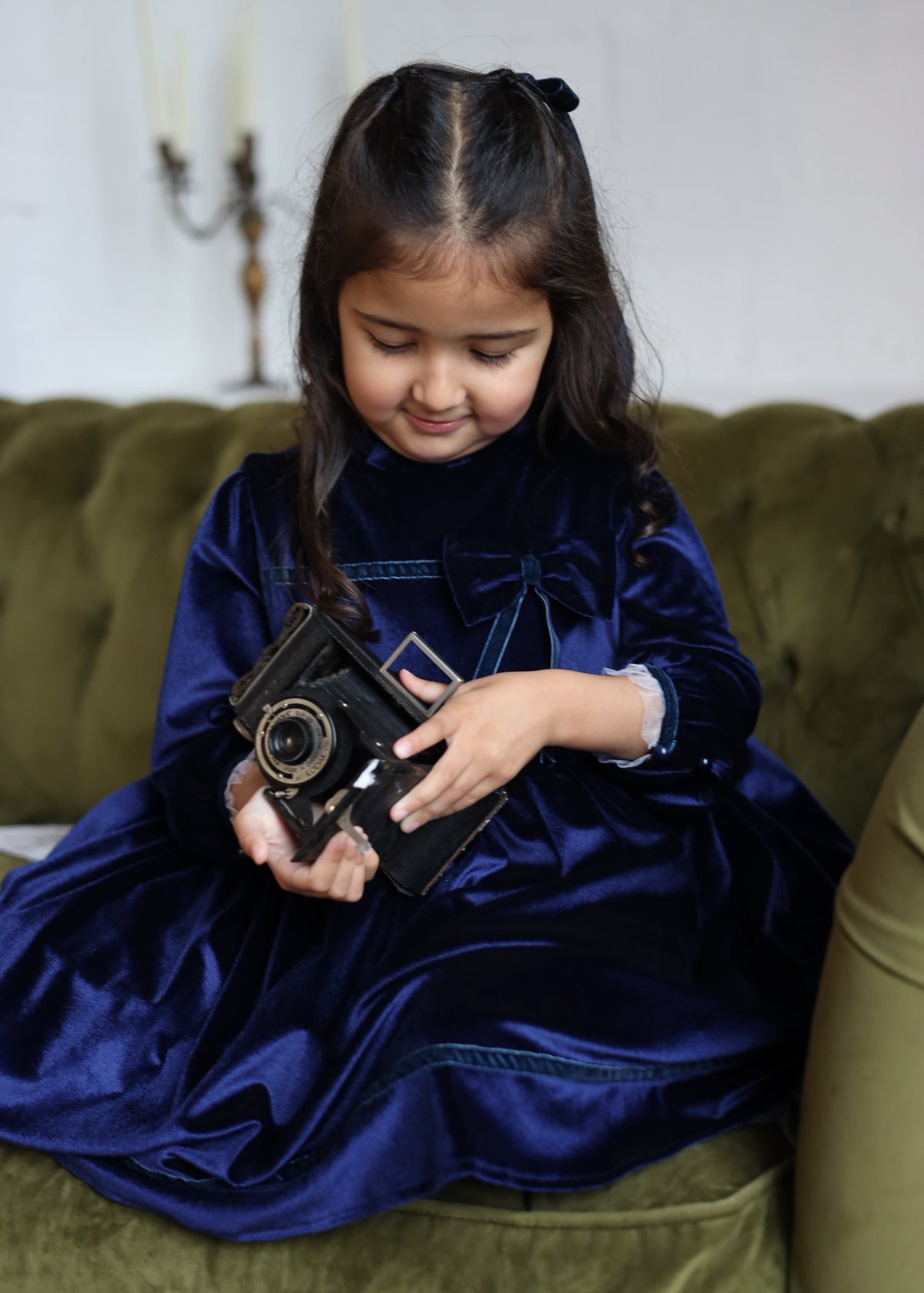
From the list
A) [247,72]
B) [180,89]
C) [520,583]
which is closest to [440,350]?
[520,583]

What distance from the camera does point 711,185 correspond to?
5.58 feet

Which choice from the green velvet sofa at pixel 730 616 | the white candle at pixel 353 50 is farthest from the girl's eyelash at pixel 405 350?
the white candle at pixel 353 50

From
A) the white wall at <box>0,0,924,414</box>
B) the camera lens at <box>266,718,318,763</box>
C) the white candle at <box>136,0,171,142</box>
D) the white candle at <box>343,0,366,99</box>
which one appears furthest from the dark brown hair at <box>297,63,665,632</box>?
the white candle at <box>136,0,171,142</box>

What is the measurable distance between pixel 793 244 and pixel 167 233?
106 cm

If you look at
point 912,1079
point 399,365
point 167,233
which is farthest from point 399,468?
point 167,233

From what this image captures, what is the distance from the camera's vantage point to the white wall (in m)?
1.62

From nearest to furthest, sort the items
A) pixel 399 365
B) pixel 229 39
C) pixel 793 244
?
pixel 399 365
pixel 793 244
pixel 229 39

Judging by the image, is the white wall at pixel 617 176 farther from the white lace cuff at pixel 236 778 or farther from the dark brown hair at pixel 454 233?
the white lace cuff at pixel 236 778

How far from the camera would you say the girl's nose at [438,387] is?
35.9 inches

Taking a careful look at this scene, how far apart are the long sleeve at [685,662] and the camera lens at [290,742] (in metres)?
0.31

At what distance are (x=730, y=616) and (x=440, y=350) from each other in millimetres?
546

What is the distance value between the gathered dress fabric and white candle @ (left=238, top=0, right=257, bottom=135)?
0.92m

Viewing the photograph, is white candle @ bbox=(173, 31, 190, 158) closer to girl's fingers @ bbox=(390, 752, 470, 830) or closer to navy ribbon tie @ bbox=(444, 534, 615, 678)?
navy ribbon tie @ bbox=(444, 534, 615, 678)

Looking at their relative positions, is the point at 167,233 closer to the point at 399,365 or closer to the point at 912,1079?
the point at 399,365
